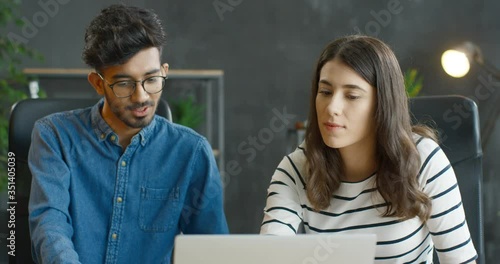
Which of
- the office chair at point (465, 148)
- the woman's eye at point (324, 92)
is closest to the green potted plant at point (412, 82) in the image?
the office chair at point (465, 148)

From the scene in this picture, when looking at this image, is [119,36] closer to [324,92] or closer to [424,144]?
[324,92]

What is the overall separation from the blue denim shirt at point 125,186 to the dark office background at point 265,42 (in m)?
2.58

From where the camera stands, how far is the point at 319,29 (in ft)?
14.0

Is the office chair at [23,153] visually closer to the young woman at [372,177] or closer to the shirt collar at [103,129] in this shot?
the shirt collar at [103,129]

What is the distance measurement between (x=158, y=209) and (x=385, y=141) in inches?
21.8

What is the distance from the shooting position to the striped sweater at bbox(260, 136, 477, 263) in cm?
152

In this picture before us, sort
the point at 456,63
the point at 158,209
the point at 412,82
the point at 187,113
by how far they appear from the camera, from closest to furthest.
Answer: the point at 158,209 → the point at 456,63 → the point at 412,82 → the point at 187,113

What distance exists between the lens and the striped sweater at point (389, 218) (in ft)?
4.99

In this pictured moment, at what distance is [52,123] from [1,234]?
1.92 m

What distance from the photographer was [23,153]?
1738 mm

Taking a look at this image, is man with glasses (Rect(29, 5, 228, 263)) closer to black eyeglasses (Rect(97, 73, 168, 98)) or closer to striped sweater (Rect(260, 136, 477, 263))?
black eyeglasses (Rect(97, 73, 168, 98))

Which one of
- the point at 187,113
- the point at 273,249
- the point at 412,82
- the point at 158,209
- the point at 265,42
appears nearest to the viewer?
the point at 273,249

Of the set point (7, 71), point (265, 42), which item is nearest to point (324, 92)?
point (265, 42)

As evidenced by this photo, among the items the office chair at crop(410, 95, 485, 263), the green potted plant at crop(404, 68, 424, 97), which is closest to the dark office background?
the green potted plant at crop(404, 68, 424, 97)
